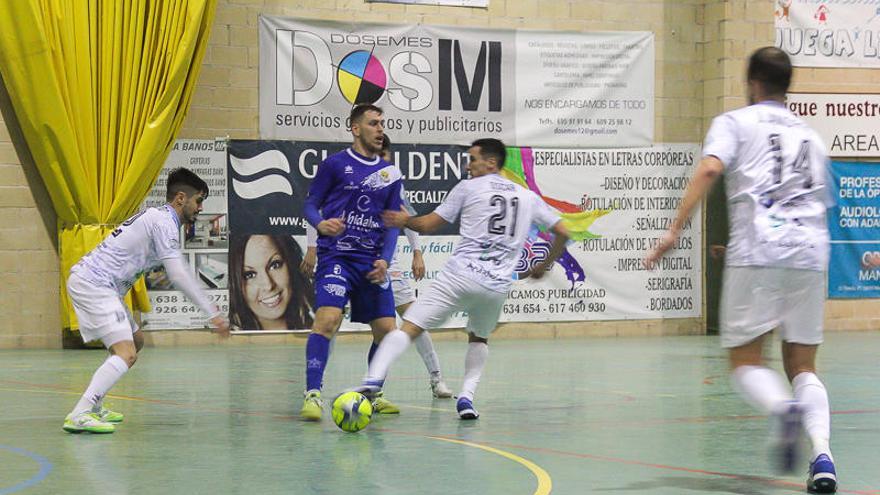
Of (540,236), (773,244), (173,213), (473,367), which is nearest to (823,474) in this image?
(773,244)

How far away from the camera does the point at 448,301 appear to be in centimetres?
902

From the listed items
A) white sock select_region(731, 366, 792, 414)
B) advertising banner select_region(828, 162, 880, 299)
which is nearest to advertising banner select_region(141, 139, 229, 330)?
advertising banner select_region(828, 162, 880, 299)

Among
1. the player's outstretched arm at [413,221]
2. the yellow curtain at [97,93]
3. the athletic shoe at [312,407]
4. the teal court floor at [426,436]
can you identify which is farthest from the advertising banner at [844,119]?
the athletic shoe at [312,407]

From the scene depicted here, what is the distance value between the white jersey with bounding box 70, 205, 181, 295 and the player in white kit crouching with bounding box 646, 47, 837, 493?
11.8 feet

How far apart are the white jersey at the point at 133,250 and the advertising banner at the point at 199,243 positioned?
27.9 feet

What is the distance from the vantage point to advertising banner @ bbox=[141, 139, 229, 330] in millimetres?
17359

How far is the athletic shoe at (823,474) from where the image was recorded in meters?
6.18

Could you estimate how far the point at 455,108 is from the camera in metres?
18.8

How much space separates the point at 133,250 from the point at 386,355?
1.79 m

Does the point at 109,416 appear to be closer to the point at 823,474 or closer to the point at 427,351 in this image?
the point at 427,351

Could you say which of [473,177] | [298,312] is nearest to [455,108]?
[298,312]

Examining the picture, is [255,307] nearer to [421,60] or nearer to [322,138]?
[322,138]

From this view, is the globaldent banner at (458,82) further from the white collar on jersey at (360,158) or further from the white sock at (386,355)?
the white sock at (386,355)

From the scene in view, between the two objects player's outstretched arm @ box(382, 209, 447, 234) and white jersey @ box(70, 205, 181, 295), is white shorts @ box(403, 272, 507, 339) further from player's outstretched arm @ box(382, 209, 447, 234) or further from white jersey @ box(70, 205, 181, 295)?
white jersey @ box(70, 205, 181, 295)
